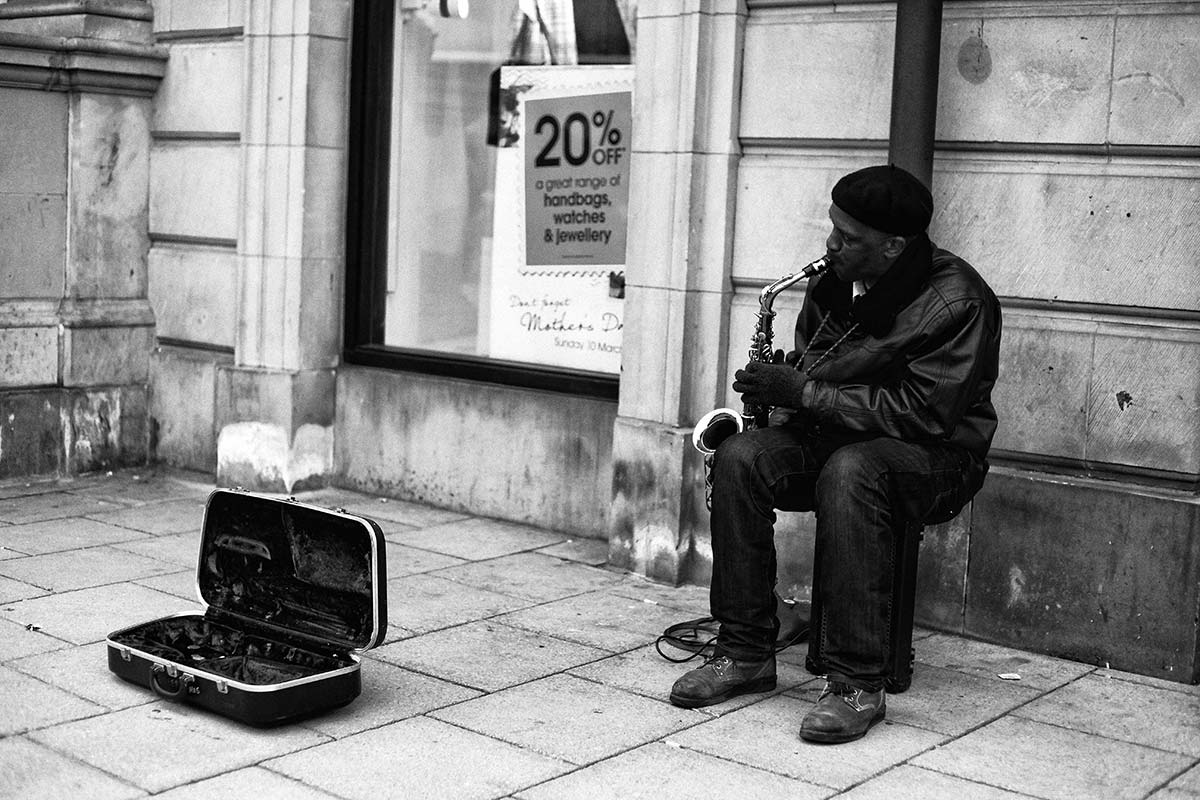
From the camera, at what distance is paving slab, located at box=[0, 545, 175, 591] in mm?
6148

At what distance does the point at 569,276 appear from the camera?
25.4ft

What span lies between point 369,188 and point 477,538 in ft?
7.05

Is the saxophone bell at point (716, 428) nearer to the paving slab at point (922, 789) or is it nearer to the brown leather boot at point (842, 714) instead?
the brown leather boot at point (842, 714)

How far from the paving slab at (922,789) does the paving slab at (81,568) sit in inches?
131

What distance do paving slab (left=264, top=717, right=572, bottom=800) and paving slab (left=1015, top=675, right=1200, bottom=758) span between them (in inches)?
68.0

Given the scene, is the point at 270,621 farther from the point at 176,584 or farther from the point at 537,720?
the point at 176,584

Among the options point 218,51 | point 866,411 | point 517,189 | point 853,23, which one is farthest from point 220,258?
point 866,411

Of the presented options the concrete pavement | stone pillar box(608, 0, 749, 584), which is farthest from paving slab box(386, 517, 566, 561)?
stone pillar box(608, 0, 749, 584)

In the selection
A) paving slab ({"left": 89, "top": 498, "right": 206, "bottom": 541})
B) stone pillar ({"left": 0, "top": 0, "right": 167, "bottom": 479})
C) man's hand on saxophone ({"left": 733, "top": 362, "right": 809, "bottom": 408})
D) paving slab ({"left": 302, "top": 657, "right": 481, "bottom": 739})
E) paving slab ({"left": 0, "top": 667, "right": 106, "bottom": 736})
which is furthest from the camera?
stone pillar ({"left": 0, "top": 0, "right": 167, "bottom": 479})

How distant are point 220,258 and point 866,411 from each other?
473 cm

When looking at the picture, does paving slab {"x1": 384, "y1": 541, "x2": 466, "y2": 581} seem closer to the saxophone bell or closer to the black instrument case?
the black instrument case

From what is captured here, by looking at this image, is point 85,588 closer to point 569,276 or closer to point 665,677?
point 665,677

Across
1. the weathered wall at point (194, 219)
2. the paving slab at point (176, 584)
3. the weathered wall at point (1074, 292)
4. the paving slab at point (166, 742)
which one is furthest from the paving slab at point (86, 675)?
the weathered wall at point (194, 219)

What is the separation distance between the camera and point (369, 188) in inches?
326
